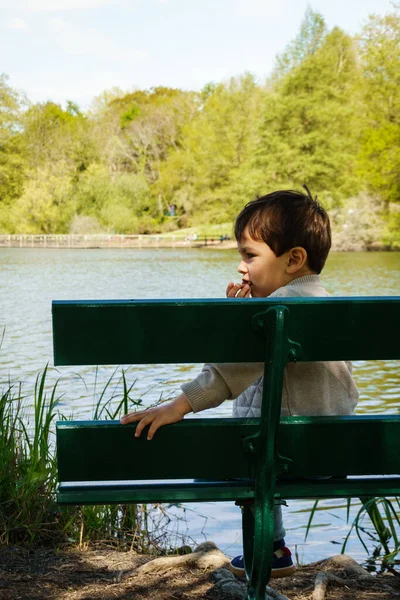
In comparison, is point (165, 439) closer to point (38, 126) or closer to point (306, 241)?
point (306, 241)

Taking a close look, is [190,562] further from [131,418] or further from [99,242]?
[99,242]

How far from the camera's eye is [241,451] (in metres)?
2.40

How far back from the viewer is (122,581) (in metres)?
3.06

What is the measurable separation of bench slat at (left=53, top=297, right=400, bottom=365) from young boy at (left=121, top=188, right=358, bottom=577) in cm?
12

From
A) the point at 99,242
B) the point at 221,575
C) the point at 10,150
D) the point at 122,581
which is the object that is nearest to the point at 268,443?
the point at 221,575

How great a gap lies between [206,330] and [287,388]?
314 millimetres

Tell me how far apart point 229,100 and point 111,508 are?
64565 millimetres

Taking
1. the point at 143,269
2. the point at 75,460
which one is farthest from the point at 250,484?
the point at 143,269

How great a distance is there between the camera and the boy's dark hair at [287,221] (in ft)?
8.66

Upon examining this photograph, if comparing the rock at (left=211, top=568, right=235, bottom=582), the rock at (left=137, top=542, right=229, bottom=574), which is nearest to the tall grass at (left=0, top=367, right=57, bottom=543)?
the rock at (left=137, top=542, right=229, bottom=574)

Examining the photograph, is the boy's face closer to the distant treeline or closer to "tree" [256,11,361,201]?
the distant treeline

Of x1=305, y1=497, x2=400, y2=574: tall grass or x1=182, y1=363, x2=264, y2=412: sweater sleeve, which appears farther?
x1=305, y1=497, x2=400, y2=574: tall grass

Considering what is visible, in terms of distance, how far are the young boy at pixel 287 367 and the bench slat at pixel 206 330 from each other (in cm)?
Answer: 12

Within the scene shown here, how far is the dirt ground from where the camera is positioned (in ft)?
9.53
